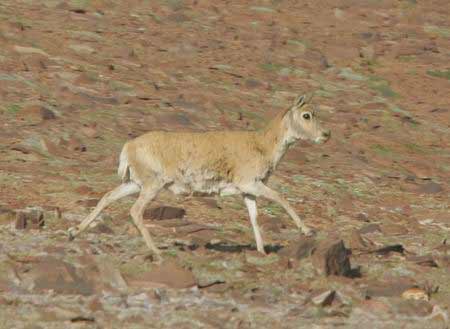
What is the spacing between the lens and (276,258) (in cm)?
1486

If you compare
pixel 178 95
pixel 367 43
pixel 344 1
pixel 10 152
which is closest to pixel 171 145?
pixel 10 152

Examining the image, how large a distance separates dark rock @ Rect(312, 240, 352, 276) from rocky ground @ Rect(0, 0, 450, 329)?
0.9 inches

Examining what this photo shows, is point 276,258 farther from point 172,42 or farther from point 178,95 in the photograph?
point 172,42

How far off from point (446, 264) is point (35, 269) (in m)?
5.35

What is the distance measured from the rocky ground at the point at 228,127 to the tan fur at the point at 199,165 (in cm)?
67

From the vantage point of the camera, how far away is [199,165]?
15195mm

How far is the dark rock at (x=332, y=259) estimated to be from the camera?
1395 cm

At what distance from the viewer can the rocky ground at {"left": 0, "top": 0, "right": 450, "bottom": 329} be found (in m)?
12.7

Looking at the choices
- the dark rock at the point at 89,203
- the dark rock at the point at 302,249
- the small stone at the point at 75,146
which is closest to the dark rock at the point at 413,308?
the dark rock at the point at 302,249

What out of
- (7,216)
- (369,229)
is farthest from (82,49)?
(7,216)

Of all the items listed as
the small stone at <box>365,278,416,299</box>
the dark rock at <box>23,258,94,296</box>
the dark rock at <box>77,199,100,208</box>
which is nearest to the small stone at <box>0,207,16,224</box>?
the dark rock at <box>77,199,100,208</box>

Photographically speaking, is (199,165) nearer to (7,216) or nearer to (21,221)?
(21,221)

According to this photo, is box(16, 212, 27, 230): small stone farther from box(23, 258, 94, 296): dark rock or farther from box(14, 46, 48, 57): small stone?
box(14, 46, 48, 57): small stone

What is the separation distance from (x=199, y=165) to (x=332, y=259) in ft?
7.33
